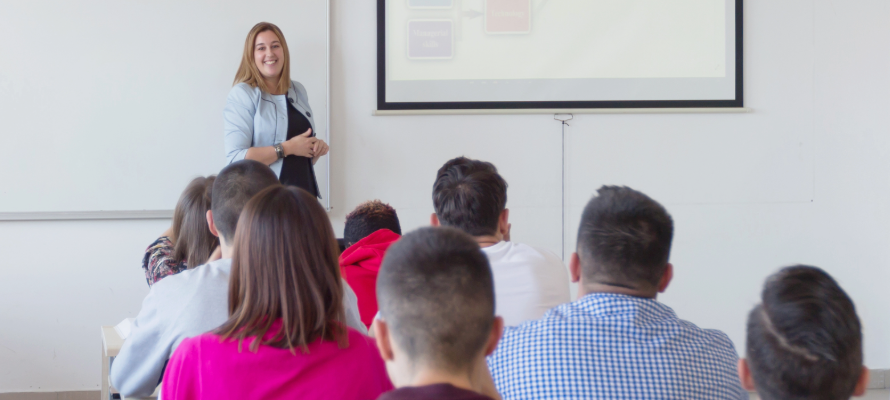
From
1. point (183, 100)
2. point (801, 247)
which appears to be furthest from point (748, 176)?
point (183, 100)

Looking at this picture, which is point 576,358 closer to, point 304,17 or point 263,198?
point 263,198

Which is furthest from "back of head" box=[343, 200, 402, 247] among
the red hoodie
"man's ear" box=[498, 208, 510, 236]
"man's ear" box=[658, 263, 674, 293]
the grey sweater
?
"man's ear" box=[658, 263, 674, 293]

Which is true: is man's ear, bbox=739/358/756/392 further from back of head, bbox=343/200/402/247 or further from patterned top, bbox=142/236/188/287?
patterned top, bbox=142/236/188/287

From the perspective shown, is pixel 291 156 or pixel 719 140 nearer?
pixel 291 156

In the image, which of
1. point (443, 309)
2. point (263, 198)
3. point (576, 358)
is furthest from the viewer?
point (263, 198)

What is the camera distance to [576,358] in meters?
1.08

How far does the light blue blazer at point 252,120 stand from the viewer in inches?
→ 112

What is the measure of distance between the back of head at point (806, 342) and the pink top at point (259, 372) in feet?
2.09

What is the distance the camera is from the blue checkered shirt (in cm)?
107

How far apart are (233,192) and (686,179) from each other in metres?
2.46

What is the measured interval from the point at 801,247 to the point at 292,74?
9.07 feet

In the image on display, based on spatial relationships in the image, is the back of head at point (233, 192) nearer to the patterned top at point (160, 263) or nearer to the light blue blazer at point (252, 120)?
the patterned top at point (160, 263)

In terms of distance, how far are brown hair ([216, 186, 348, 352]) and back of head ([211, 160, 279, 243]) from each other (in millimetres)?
435

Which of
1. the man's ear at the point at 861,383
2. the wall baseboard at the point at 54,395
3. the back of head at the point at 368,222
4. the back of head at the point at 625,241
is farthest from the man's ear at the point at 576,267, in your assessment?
the wall baseboard at the point at 54,395
